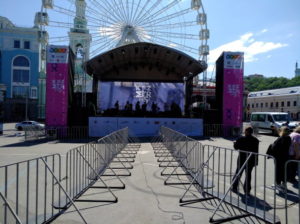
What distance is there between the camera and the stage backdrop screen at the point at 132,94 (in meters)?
29.2

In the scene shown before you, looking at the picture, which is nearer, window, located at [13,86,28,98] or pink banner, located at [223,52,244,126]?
pink banner, located at [223,52,244,126]

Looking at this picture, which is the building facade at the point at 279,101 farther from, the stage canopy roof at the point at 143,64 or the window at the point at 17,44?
the window at the point at 17,44

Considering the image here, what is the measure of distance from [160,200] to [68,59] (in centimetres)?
1852

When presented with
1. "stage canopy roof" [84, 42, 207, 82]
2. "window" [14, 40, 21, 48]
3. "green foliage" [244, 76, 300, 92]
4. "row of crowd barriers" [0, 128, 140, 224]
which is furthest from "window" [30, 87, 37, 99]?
"green foliage" [244, 76, 300, 92]

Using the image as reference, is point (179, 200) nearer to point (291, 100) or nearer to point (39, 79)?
point (39, 79)

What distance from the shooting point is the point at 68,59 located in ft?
71.1

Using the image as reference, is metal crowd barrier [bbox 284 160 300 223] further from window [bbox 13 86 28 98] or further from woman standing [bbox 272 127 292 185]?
window [bbox 13 86 28 98]

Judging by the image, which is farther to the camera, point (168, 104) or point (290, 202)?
point (168, 104)

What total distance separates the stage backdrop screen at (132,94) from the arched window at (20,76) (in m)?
29.5

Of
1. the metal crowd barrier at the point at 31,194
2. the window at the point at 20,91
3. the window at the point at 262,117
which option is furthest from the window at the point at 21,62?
the metal crowd barrier at the point at 31,194

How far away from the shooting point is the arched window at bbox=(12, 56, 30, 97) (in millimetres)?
51938

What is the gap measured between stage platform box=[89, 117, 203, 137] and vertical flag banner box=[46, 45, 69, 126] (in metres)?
2.64

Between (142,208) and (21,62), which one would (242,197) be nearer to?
(142,208)

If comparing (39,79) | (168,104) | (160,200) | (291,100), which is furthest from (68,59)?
(291,100)
